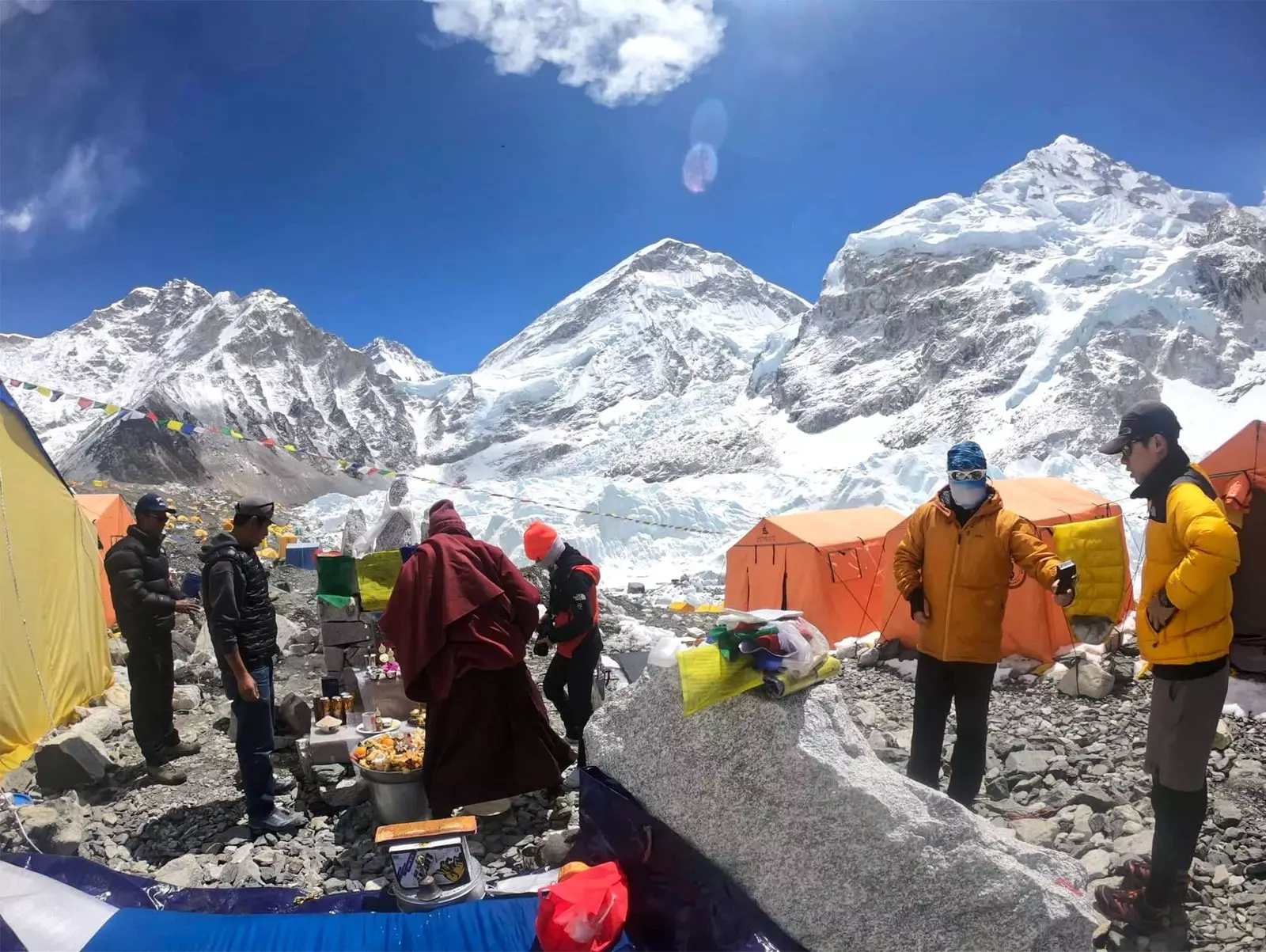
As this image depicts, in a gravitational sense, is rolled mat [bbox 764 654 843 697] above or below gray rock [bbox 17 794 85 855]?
above

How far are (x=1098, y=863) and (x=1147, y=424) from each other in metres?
1.96

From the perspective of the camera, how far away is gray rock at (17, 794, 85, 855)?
371 cm

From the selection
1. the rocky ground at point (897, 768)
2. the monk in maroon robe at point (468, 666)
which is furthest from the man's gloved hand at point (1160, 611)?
the monk in maroon robe at point (468, 666)

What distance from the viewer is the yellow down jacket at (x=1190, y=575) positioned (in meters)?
2.47

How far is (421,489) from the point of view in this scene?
78.5m

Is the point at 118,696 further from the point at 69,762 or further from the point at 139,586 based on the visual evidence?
the point at 139,586

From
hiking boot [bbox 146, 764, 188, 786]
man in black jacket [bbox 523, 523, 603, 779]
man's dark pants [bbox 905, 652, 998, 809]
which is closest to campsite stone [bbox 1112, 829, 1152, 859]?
man's dark pants [bbox 905, 652, 998, 809]

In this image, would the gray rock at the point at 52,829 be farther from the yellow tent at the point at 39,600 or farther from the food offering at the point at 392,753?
the food offering at the point at 392,753

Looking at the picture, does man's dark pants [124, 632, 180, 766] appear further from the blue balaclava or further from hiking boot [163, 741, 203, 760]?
the blue balaclava

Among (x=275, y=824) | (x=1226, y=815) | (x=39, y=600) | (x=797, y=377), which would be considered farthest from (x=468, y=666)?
(x=797, y=377)

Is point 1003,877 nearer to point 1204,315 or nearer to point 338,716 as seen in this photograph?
point 338,716

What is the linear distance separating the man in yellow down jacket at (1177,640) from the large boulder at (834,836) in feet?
1.09

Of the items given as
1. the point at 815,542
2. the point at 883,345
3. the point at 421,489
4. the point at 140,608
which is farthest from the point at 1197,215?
the point at 140,608

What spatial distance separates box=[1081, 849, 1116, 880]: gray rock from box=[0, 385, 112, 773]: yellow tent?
20.7 ft
